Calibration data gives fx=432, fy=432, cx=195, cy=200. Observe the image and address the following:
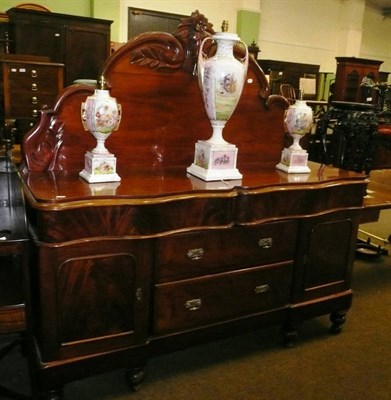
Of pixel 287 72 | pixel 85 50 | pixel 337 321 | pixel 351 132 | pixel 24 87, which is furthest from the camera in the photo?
pixel 287 72

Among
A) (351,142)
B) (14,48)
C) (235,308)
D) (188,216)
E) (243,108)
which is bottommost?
(235,308)

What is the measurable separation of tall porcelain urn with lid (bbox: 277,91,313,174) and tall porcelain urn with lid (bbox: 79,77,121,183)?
873 millimetres

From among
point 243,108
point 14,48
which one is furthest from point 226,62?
point 14,48

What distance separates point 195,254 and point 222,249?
13 centimetres

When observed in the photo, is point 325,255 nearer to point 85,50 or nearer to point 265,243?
point 265,243

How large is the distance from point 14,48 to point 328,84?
697cm

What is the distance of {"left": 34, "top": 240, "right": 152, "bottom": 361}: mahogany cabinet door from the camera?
4.87 ft

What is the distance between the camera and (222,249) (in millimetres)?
1795

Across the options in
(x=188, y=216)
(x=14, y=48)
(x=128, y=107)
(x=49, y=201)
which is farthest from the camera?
(x=14, y=48)

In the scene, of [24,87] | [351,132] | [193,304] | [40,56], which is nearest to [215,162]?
[193,304]

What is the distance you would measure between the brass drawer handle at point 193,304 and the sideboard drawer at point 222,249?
11 centimetres

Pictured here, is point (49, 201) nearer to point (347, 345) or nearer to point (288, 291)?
point (288, 291)

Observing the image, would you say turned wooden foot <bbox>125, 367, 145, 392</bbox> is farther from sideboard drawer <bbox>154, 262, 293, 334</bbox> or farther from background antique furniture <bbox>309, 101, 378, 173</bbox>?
background antique furniture <bbox>309, 101, 378, 173</bbox>

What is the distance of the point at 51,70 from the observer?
15.1 feet
